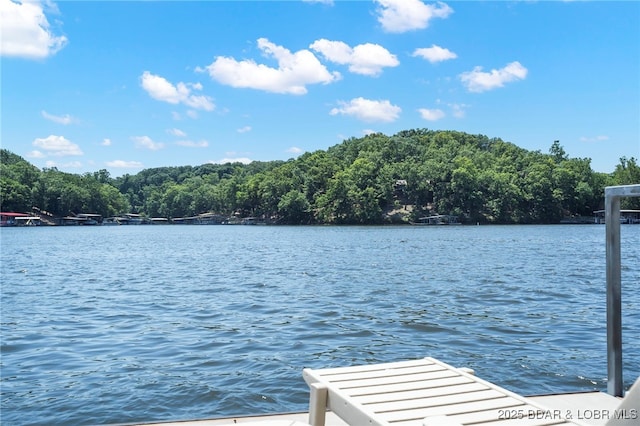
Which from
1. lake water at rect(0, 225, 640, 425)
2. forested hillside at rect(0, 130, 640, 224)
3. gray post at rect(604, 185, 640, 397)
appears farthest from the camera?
forested hillside at rect(0, 130, 640, 224)

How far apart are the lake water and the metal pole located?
10.7 feet

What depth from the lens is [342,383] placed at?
12.2 feet

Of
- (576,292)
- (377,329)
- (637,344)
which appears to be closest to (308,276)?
(576,292)

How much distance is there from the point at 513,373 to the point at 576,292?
10803 millimetres

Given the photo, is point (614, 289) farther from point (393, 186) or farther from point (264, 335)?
point (393, 186)

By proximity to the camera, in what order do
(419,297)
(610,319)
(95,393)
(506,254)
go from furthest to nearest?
1. (506,254)
2. (419,297)
3. (95,393)
4. (610,319)

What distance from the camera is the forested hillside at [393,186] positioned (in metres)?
111

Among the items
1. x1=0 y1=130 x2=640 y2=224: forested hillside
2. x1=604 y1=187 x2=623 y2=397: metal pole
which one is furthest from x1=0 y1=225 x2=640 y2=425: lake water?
x1=0 y1=130 x2=640 y2=224: forested hillside

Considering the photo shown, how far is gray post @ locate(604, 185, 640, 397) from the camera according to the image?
4316mm

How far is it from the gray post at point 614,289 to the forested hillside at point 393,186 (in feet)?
349

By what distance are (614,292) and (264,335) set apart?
8.21 meters

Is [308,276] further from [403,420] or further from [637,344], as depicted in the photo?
[403,420]

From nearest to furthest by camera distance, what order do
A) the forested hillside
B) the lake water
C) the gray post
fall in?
the gray post
the lake water
the forested hillside

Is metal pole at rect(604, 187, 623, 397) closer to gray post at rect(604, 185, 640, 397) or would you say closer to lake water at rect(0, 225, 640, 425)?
gray post at rect(604, 185, 640, 397)
